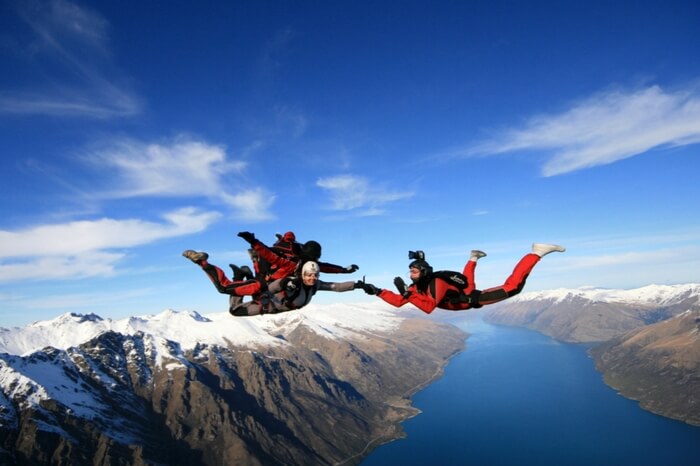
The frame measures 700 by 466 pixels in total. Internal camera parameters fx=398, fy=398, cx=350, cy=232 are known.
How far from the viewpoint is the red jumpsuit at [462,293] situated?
10.5 metres

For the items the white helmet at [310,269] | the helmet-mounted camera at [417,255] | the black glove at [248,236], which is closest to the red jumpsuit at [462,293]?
the helmet-mounted camera at [417,255]

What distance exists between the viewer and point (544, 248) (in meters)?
10.6

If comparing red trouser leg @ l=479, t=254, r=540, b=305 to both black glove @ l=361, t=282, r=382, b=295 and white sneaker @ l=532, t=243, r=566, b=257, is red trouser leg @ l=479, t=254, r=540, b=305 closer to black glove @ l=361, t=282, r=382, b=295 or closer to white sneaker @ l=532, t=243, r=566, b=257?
white sneaker @ l=532, t=243, r=566, b=257

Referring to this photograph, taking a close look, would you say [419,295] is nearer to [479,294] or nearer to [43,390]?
[479,294]

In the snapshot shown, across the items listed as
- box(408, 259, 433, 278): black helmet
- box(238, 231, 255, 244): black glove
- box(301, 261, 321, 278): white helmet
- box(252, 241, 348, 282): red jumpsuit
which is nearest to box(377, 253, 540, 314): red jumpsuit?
box(408, 259, 433, 278): black helmet

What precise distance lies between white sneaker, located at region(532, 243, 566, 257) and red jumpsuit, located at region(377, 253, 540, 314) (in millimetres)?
132

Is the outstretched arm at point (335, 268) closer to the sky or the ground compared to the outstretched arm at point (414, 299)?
closer to the sky

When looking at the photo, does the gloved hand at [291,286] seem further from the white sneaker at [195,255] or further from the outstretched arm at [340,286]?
the white sneaker at [195,255]

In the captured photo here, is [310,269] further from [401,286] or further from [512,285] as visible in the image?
[512,285]

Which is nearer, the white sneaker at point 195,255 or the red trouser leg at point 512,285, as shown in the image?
the red trouser leg at point 512,285

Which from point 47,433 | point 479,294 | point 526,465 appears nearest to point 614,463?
point 526,465

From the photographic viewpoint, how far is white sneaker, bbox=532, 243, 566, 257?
33.6ft

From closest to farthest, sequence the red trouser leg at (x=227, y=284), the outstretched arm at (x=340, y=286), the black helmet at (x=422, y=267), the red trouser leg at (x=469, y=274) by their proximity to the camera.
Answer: the black helmet at (x=422, y=267) < the red trouser leg at (x=469, y=274) < the outstretched arm at (x=340, y=286) < the red trouser leg at (x=227, y=284)

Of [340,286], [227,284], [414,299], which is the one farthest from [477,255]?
[227,284]
